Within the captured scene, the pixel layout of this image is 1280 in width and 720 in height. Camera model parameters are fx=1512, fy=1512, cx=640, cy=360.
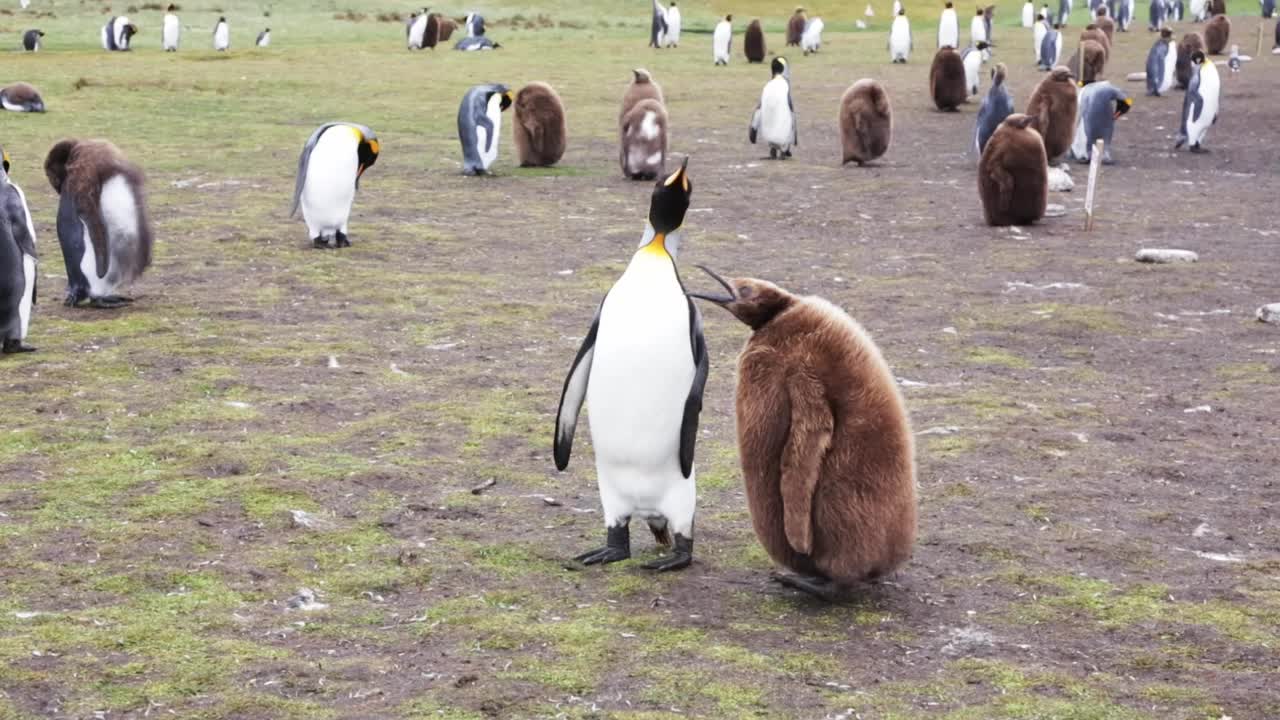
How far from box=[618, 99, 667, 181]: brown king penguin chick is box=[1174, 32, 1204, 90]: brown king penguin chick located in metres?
14.0

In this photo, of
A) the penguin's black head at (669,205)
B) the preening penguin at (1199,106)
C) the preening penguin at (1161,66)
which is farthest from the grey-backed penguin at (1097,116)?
the penguin's black head at (669,205)

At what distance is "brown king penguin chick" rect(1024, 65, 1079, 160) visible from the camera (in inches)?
661

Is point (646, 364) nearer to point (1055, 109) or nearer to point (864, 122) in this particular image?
point (864, 122)

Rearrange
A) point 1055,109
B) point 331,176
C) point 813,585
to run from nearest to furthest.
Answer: point 813,585
point 331,176
point 1055,109

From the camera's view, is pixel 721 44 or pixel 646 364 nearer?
pixel 646 364

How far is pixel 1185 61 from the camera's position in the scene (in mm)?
26125

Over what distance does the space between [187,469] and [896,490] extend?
2.91 metres

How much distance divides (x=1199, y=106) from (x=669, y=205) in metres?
14.7

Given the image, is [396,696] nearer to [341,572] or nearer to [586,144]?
[341,572]

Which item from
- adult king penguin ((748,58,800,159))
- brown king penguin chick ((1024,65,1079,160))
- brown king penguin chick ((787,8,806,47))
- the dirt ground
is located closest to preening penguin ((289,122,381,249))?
the dirt ground

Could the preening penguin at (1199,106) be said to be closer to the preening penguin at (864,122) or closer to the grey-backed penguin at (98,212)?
the preening penguin at (864,122)

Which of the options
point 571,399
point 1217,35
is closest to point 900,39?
point 1217,35

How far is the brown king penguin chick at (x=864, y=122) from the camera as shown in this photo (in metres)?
16.3

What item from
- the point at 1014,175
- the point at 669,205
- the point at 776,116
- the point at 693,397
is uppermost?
the point at 669,205
